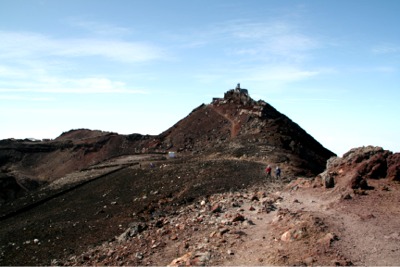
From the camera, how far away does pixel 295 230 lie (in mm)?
11227

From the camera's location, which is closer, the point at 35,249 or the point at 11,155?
the point at 35,249

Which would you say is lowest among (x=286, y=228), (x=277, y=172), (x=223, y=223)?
(x=223, y=223)

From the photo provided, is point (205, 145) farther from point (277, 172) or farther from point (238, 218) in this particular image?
point (238, 218)

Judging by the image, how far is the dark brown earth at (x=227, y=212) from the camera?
1068cm

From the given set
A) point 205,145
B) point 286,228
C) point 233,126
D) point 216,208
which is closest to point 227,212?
point 216,208

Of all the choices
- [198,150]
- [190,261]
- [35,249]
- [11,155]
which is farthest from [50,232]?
[11,155]

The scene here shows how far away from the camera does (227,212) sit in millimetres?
14797

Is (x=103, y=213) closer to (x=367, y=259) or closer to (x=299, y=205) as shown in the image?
(x=299, y=205)

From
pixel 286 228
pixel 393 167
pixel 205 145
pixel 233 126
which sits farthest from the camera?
pixel 233 126

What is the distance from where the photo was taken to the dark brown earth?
10.7 m

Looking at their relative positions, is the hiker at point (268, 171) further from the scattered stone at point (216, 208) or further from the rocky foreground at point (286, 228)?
the scattered stone at point (216, 208)

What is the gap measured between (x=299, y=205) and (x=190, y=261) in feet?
19.6

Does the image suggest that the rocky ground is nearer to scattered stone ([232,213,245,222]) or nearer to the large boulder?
scattered stone ([232,213,245,222])

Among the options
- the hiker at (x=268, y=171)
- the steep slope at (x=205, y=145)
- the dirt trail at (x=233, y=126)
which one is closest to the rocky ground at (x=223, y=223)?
the hiker at (x=268, y=171)
